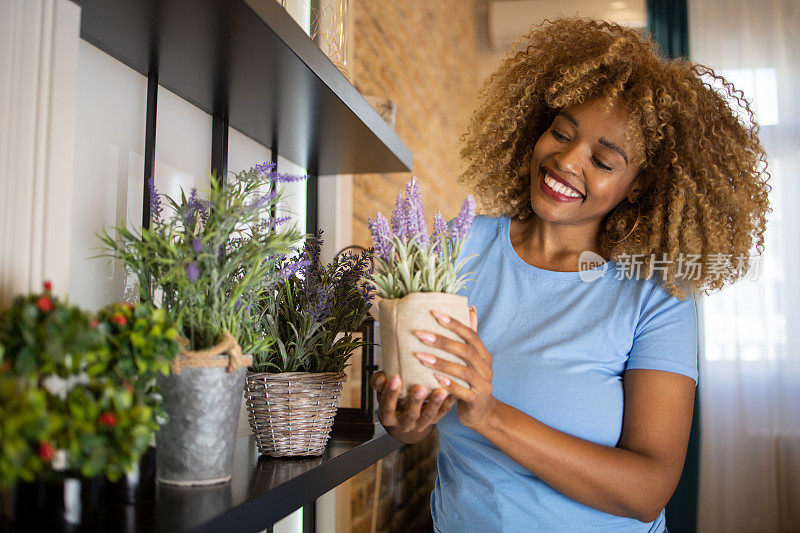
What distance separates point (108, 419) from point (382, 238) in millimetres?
411

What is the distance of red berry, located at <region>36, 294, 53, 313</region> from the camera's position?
530 mm

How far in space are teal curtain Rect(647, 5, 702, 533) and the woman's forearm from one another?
285 centimetres

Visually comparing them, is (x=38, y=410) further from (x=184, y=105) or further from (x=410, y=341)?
(x=184, y=105)

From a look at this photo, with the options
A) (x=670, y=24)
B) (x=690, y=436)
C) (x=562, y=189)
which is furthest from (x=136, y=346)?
(x=670, y=24)

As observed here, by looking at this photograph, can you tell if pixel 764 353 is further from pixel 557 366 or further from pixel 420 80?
pixel 557 366

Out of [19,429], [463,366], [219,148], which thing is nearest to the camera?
[19,429]

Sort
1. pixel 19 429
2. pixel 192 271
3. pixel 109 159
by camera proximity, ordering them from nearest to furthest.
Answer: pixel 19 429 < pixel 192 271 < pixel 109 159

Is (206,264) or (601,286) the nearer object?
(206,264)

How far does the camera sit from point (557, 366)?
113 centimetres

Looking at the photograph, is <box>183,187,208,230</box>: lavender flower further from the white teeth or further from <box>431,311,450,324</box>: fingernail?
the white teeth

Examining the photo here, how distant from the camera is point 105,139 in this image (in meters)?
0.94

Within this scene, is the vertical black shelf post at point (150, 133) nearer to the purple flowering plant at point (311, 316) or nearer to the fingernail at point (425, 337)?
the purple flowering plant at point (311, 316)

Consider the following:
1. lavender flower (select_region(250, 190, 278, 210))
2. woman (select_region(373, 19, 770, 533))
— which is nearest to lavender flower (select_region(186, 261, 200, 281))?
lavender flower (select_region(250, 190, 278, 210))

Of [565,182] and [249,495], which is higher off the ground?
[565,182]
